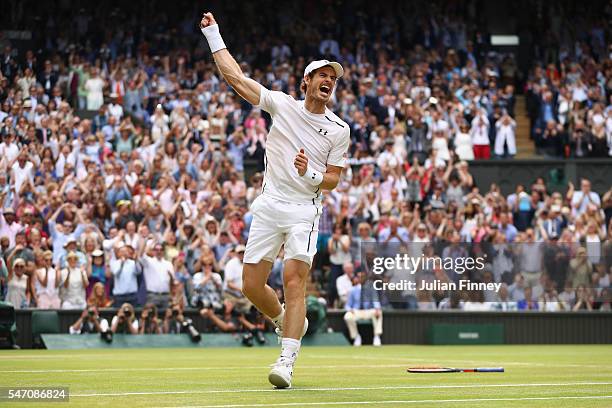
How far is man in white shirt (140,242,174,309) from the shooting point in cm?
2094

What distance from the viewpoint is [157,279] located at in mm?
21016

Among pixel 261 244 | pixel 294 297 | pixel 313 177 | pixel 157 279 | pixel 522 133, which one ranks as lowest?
pixel 157 279

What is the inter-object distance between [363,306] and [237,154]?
5.70m

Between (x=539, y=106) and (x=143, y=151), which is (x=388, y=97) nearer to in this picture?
(x=539, y=106)

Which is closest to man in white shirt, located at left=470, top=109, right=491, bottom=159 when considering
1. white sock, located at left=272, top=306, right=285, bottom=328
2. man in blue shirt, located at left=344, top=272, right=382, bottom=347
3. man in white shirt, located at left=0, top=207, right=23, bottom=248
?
man in blue shirt, located at left=344, top=272, right=382, bottom=347

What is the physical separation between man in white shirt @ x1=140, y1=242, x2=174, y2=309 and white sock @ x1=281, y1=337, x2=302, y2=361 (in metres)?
12.0

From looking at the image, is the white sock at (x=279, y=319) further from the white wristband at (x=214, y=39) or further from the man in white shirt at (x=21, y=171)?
the man in white shirt at (x=21, y=171)

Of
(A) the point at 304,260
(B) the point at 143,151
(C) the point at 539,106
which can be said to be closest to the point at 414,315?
(B) the point at 143,151

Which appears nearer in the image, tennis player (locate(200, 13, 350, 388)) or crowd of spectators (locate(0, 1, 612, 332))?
tennis player (locate(200, 13, 350, 388))

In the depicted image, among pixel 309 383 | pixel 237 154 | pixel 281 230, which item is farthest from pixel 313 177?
pixel 237 154

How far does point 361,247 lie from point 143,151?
515cm

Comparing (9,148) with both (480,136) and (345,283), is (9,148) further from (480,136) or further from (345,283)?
(480,136)

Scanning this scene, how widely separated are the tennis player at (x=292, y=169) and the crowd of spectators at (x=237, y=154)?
1092 cm

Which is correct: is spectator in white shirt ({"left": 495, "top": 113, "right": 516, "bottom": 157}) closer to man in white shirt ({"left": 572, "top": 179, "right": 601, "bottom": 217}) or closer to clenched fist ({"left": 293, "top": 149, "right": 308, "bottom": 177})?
man in white shirt ({"left": 572, "top": 179, "right": 601, "bottom": 217})
